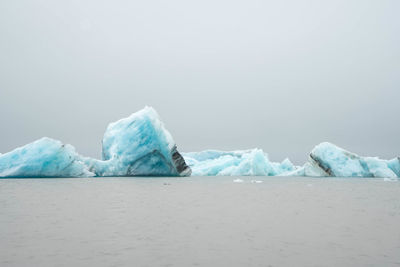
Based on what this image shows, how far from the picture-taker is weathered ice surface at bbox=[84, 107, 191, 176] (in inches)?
1282

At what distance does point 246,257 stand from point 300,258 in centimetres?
87

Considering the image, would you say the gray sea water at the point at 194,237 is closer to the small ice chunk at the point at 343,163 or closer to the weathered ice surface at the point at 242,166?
the small ice chunk at the point at 343,163

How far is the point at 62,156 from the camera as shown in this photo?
2914 centimetres

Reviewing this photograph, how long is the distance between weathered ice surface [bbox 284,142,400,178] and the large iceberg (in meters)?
15.4

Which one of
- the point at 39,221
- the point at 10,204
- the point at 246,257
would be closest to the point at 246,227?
the point at 246,257

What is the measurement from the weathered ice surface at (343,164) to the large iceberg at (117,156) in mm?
15350

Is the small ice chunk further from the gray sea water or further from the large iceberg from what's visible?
the gray sea water

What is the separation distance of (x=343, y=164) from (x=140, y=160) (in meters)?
22.8

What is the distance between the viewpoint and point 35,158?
1101 inches

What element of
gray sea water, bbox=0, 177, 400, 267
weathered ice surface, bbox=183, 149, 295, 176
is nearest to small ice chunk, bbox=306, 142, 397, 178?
weathered ice surface, bbox=183, 149, 295, 176

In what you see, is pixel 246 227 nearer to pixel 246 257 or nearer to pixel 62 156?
pixel 246 257

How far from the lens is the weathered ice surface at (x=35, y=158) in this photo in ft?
92.1

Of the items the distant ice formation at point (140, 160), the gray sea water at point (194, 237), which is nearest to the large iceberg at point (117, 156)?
the distant ice formation at point (140, 160)

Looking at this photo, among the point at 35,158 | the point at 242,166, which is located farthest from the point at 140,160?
the point at 242,166
